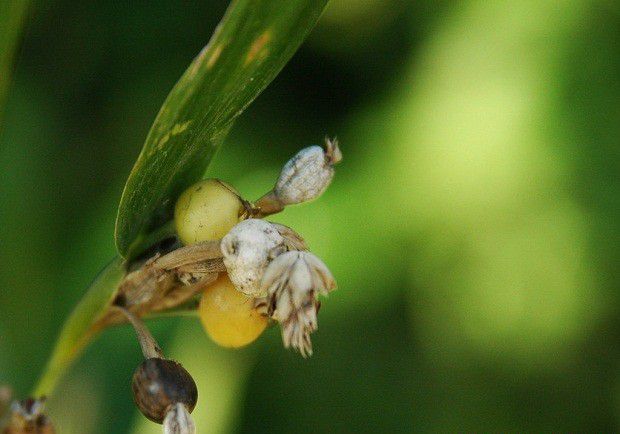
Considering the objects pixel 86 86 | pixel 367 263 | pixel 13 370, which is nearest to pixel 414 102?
pixel 367 263

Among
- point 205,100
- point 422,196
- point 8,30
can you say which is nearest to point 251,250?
point 205,100

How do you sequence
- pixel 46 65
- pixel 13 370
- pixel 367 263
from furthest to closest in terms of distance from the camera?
pixel 46 65 < pixel 367 263 < pixel 13 370

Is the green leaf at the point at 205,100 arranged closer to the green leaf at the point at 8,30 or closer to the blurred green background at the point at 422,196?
the green leaf at the point at 8,30

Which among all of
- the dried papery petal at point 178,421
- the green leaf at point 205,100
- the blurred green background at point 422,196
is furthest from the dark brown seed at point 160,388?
the blurred green background at point 422,196

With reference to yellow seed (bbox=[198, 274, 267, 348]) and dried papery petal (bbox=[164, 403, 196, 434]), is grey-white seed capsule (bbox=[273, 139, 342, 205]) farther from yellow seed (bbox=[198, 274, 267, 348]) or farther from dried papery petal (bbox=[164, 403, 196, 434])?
dried papery petal (bbox=[164, 403, 196, 434])

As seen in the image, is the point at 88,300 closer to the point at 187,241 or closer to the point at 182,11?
the point at 187,241

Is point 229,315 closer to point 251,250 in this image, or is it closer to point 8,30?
point 251,250
